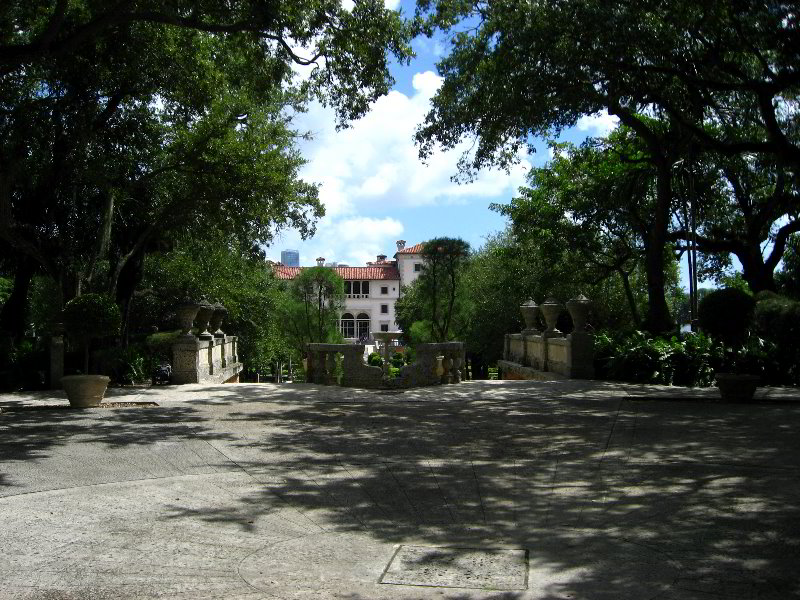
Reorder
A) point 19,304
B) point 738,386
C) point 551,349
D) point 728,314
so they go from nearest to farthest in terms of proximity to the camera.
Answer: point 738,386 → point 728,314 → point 551,349 → point 19,304

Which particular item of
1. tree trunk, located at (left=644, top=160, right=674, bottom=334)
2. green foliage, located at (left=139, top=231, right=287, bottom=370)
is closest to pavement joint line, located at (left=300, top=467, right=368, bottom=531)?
tree trunk, located at (left=644, top=160, right=674, bottom=334)

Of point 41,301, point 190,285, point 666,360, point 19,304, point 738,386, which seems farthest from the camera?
point 41,301

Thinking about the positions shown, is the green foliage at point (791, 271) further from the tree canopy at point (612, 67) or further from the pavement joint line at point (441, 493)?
the pavement joint line at point (441, 493)

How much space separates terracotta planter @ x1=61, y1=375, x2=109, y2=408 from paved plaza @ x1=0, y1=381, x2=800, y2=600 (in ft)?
3.47

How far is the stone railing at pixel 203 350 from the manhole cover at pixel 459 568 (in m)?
13.8

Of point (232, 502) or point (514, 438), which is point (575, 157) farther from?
point (232, 502)

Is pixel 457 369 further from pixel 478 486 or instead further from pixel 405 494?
pixel 405 494

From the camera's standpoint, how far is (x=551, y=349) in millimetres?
21250

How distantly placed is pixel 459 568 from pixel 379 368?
43.0ft

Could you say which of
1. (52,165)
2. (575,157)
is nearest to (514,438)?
(52,165)

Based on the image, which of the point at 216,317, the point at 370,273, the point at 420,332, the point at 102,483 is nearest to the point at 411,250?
the point at 370,273

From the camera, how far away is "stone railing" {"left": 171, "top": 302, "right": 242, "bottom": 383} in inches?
715

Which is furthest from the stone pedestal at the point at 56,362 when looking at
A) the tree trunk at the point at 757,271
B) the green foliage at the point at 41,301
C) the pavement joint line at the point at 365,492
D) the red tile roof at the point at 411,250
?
the red tile roof at the point at 411,250

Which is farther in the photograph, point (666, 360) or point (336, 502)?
point (666, 360)
